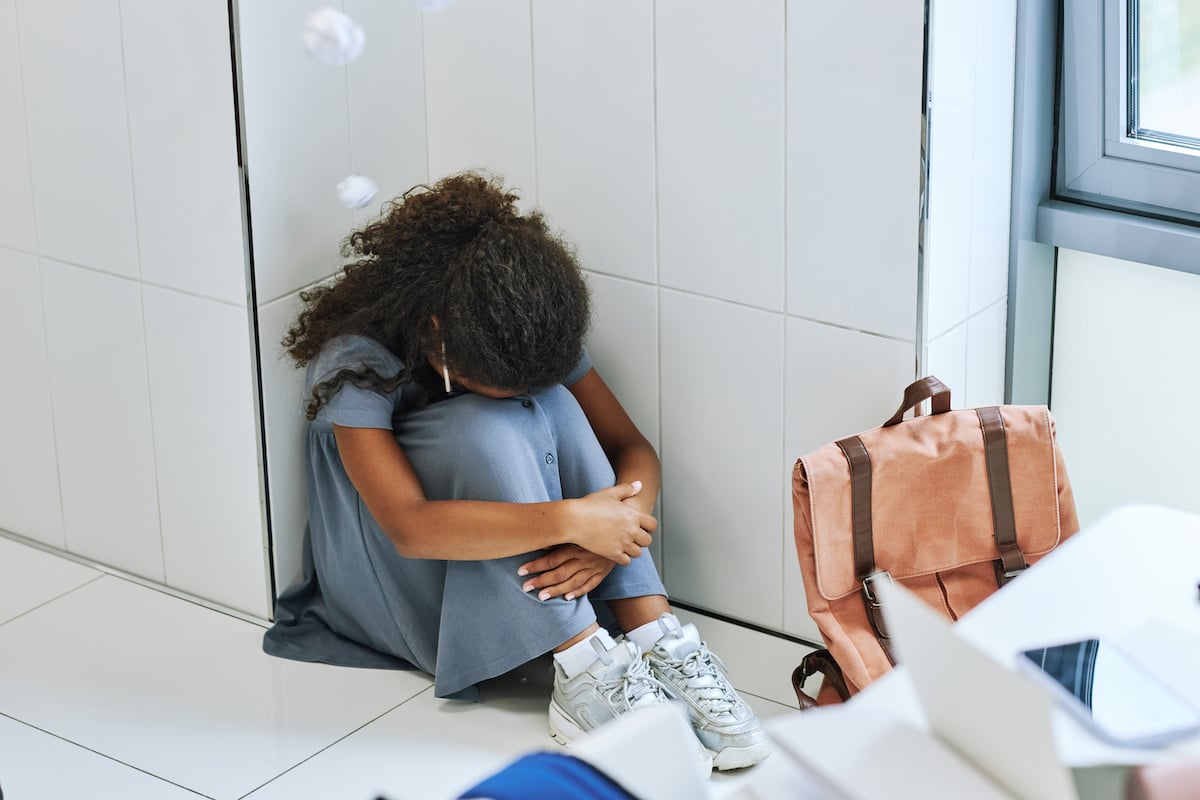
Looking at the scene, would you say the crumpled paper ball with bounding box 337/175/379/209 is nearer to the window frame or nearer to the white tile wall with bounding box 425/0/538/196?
the white tile wall with bounding box 425/0/538/196

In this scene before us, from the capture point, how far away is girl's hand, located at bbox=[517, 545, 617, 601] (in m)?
1.84

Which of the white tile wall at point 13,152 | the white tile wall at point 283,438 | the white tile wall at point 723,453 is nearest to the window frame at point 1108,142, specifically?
the white tile wall at point 723,453

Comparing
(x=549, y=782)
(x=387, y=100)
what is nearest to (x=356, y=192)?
(x=387, y=100)

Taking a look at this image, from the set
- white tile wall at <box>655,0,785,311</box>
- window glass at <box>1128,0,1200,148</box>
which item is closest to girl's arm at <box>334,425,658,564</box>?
white tile wall at <box>655,0,785,311</box>

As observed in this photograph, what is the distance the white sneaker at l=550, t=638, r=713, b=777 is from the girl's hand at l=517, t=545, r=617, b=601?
0.07 m

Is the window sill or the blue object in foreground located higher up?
the window sill

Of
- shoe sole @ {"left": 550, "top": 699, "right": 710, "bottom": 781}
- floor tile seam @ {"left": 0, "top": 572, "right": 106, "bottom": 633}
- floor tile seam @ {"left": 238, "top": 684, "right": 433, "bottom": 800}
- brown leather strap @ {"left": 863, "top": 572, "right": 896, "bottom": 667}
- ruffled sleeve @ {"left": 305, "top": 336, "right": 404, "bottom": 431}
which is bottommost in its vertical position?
floor tile seam @ {"left": 238, "top": 684, "right": 433, "bottom": 800}

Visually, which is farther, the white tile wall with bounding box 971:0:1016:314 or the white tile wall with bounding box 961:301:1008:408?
the white tile wall with bounding box 961:301:1008:408

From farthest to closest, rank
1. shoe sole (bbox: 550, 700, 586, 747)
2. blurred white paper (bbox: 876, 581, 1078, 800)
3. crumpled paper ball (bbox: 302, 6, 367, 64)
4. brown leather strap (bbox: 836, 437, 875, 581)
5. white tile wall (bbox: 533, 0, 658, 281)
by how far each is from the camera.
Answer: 1. white tile wall (bbox: 533, 0, 658, 281)
2. shoe sole (bbox: 550, 700, 586, 747)
3. brown leather strap (bbox: 836, 437, 875, 581)
4. crumpled paper ball (bbox: 302, 6, 367, 64)
5. blurred white paper (bbox: 876, 581, 1078, 800)

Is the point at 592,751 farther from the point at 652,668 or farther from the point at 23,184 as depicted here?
the point at 23,184

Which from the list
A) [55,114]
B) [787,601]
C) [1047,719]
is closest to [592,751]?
[1047,719]

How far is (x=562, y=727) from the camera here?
1.82m

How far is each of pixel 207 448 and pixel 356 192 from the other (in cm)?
45

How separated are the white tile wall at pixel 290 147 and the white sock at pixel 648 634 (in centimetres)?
65
